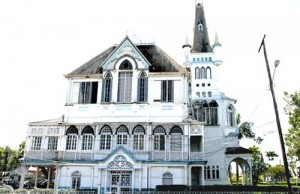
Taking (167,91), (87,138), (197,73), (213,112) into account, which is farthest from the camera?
(197,73)

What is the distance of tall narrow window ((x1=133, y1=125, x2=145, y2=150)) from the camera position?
29.2 metres

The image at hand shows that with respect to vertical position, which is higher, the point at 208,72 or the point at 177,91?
the point at 208,72

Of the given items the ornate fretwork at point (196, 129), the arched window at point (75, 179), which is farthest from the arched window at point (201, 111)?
the arched window at point (75, 179)

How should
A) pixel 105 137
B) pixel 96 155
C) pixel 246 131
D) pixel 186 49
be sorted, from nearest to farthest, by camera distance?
1. pixel 96 155
2. pixel 105 137
3. pixel 186 49
4. pixel 246 131

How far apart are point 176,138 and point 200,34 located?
2188 centimetres

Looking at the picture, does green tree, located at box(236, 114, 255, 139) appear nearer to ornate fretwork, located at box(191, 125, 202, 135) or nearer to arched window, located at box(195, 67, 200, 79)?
arched window, located at box(195, 67, 200, 79)

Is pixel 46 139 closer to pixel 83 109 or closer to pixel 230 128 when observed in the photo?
pixel 83 109

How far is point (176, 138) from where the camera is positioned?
95.7 ft

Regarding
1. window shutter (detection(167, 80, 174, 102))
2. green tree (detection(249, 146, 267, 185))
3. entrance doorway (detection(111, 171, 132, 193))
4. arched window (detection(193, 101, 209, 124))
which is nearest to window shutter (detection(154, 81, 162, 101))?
window shutter (detection(167, 80, 174, 102))

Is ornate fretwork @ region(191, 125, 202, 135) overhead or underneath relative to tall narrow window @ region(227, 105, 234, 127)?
underneath

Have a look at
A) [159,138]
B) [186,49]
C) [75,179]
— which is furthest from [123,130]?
[186,49]

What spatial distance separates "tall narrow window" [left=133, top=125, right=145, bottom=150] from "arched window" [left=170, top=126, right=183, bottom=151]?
2828 millimetres

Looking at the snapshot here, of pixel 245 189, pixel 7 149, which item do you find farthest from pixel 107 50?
pixel 7 149

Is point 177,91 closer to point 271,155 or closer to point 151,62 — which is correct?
point 151,62
